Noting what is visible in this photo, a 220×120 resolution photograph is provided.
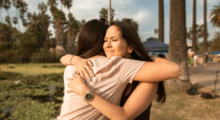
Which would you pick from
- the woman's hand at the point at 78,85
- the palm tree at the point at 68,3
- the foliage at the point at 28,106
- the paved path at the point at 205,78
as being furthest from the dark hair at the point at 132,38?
the palm tree at the point at 68,3

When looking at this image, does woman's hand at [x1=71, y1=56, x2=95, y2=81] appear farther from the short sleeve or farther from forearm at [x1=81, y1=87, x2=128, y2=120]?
the short sleeve

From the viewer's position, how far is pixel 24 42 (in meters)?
25.4

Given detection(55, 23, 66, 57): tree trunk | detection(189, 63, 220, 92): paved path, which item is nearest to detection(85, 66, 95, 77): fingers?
detection(189, 63, 220, 92): paved path

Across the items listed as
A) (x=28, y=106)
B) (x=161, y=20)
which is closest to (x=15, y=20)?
(x=161, y=20)

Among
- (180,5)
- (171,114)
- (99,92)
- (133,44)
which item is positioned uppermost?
(180,5)

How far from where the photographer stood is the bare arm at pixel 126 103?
0.99m

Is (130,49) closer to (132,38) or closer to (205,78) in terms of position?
(132,38)

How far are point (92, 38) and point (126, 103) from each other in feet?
2.26

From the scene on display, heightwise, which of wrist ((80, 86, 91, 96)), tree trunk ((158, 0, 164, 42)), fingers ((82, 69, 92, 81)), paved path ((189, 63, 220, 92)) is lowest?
paved path ((189, 63, 220, 92))

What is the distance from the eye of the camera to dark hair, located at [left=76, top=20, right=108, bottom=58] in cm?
135

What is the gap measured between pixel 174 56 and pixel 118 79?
5371 mm

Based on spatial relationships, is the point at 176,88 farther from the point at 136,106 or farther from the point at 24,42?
the point at 24,42

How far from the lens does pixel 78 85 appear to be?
1042mm

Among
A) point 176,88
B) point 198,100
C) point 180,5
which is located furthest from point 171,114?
point 180,5
